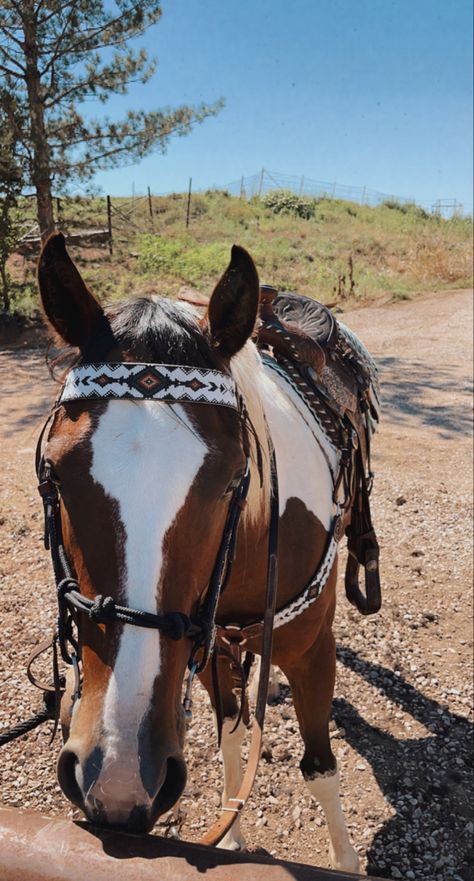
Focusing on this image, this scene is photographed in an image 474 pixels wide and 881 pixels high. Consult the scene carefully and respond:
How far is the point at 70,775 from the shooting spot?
3.49 feet

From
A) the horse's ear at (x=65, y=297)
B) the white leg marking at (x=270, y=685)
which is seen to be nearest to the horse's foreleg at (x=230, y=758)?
the white leg marking at (x=270, y=685)

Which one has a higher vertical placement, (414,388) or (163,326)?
(163,326)

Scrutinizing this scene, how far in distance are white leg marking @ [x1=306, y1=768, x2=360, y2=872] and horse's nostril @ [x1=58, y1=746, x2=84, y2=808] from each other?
1472 mm

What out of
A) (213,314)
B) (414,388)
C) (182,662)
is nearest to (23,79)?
(414,388)

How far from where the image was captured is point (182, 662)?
1.17 metres

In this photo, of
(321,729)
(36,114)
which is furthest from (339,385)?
(36,114)

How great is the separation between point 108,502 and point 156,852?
0.60 meters

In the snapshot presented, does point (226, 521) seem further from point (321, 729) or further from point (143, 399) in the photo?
point (321, 729)

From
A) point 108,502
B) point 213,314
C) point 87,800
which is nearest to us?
point 87,800

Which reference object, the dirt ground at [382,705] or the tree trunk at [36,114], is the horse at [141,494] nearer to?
the dirt ground at [382,705]

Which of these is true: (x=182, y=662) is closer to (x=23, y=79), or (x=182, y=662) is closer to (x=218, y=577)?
(x=218, y=577)

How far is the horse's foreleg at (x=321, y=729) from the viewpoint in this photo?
213 cm

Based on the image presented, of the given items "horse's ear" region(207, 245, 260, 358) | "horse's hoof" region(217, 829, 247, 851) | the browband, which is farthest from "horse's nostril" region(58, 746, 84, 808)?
"horse's hoof" region(217, 829, 247, 851)

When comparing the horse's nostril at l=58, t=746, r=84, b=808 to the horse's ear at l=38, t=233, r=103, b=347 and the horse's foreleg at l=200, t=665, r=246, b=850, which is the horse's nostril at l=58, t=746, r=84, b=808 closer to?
the horse's ear at l=38, t=233, r=103, b=347
